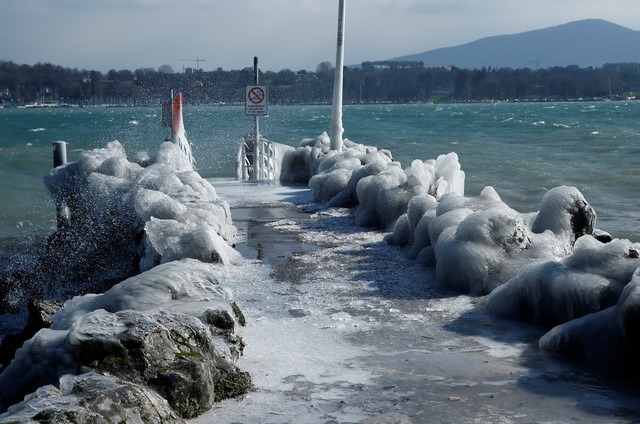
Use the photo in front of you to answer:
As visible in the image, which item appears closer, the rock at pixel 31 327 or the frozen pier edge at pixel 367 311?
the frozen pier edge at pixel 367 311

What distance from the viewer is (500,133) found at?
6000 centimetres

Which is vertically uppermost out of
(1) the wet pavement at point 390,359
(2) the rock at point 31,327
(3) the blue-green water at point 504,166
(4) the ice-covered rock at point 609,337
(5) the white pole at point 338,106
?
(5) the white pole at point 338,106

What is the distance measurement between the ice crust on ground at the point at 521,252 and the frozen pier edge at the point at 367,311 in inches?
0.6

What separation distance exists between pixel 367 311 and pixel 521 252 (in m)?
1.77

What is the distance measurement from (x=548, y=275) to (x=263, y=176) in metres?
13.7

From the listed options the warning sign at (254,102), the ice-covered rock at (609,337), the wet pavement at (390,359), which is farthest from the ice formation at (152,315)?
the warning sign at (254,102)

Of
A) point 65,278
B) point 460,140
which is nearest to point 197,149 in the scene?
point 460,140

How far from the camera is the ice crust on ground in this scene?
5.56 m

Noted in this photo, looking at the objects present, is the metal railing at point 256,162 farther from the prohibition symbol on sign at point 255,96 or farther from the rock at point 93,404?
the rock at point 93,404

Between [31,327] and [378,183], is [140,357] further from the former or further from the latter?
[378,183]

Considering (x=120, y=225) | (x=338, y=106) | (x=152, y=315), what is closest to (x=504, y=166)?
(x=338, y=106)

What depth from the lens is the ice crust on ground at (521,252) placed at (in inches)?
219

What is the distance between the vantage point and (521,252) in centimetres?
678

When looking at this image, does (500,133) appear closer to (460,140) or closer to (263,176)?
(460,140)
